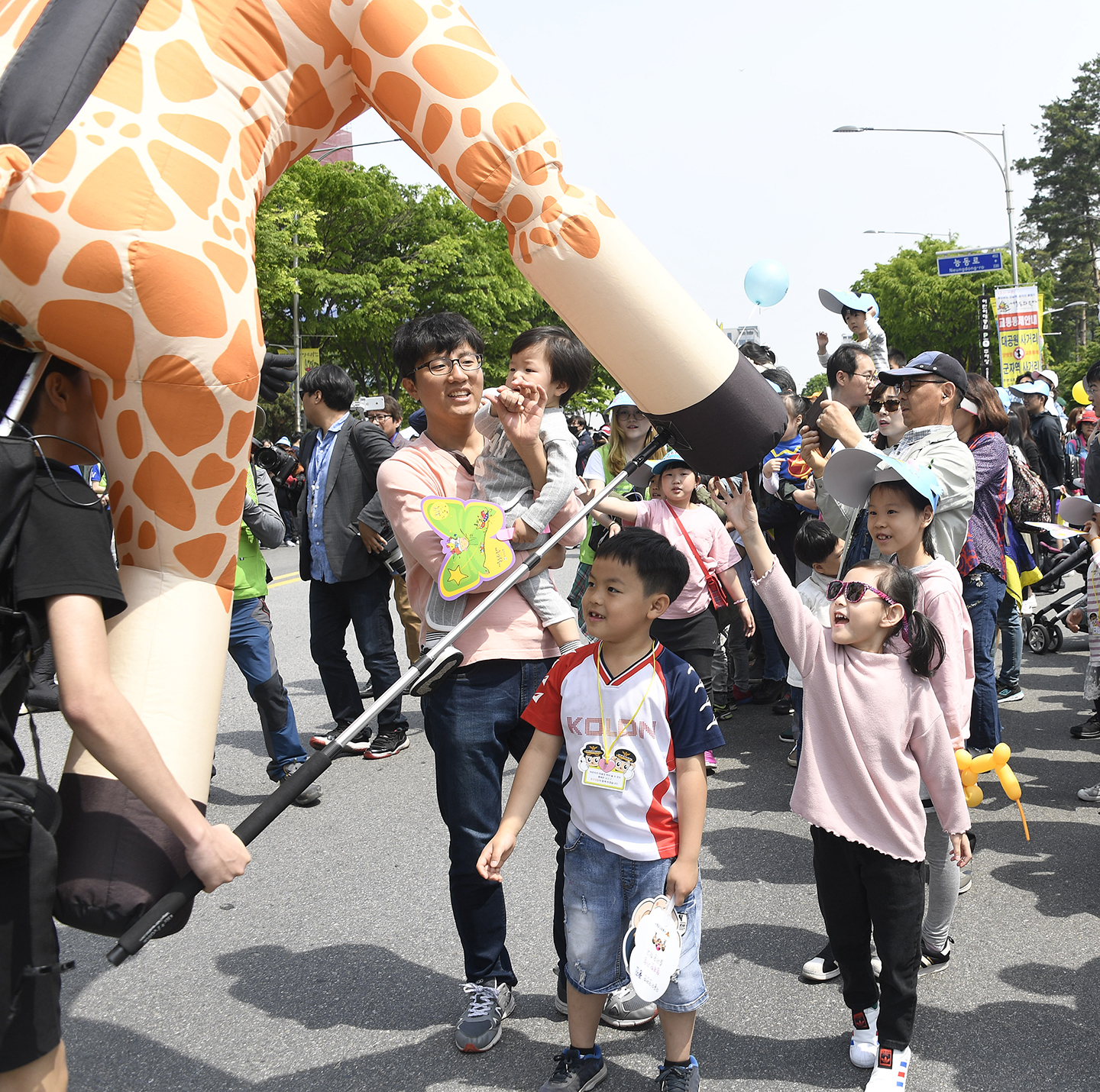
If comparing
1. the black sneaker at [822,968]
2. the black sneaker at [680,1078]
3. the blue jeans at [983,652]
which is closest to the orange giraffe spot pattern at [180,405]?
the black sneaker at [680,1078]

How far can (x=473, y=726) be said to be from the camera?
280 centimetres

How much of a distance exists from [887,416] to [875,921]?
2.30 metres

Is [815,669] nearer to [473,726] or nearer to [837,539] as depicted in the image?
[473,726]

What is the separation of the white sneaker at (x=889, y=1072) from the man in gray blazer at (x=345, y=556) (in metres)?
3.44

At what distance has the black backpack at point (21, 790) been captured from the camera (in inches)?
67.7

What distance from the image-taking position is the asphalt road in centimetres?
277

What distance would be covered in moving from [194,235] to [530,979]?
2.37m

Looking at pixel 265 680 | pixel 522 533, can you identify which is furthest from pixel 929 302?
pixel 522 533

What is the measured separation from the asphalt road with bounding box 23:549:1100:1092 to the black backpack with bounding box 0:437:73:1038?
113 cm

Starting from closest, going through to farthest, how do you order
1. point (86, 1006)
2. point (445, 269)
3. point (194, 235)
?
point (194, 235)
point (86, 1006)
point (445, 269)

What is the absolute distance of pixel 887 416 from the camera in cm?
435

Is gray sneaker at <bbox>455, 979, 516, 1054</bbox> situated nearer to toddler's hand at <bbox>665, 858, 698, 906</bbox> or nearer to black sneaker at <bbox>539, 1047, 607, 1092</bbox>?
black sneaker at <bbox>539, 1047, 607, 1092</bbox>

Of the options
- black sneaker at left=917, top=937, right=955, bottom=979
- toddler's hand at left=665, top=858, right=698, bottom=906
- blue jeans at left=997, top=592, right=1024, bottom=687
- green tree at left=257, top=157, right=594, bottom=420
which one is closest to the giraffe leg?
toddler's hand at left=665, top=858, right=698, bottom=906

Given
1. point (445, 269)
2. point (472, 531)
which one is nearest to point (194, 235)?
point (472, 531)
